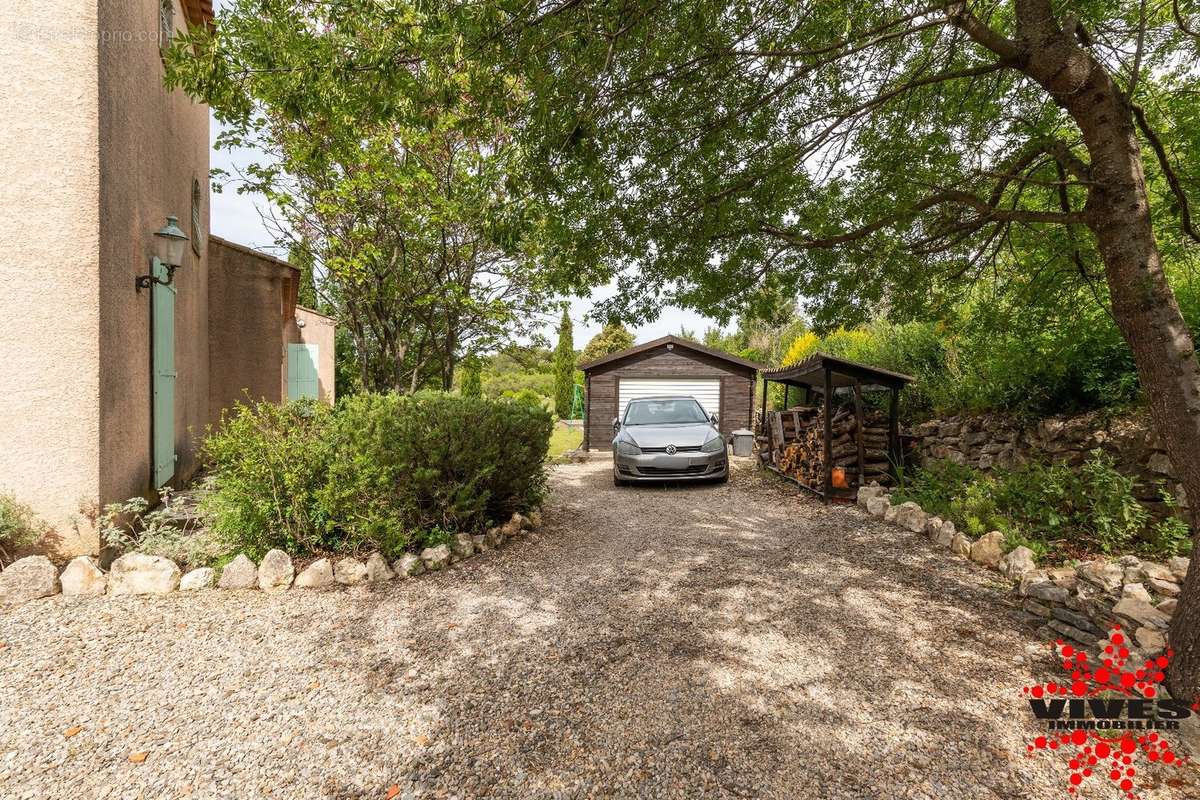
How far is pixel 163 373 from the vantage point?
546cm

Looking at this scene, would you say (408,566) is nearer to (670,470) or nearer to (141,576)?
(141,576)

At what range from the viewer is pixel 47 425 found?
Answer: 13.1 ft

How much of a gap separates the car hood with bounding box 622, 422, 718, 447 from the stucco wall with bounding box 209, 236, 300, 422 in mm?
6336

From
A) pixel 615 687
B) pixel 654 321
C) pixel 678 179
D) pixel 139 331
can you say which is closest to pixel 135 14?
pixel 139 331

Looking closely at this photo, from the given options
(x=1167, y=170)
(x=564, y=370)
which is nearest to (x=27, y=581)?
(x=1167, y=170)

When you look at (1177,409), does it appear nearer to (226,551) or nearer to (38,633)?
(226,551)

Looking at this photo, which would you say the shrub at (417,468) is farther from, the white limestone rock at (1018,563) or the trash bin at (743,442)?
the trash bin at (743,442)

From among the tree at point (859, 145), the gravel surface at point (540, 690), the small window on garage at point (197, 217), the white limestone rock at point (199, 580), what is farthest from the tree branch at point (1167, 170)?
the small window on garage at point (197, 217)

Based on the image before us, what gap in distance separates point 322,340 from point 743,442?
12.5m

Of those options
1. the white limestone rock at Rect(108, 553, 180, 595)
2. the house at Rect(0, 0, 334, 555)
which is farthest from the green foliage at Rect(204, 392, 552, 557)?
the house at Rect(0, 0, 334, 555)

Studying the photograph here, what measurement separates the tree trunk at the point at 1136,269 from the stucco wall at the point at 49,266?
655 centimetres

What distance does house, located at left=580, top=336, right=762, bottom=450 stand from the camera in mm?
14688

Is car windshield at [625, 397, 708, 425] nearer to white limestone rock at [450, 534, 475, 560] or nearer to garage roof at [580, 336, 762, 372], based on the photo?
garage roof at [580, 336, 762, 372]

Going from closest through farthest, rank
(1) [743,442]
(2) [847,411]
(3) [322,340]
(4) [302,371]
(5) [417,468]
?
(5) [417,468], (2) [847,411], (1) [743,442], (4) [302,371], (3) [322,340]
